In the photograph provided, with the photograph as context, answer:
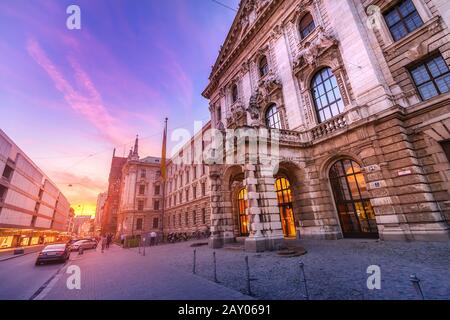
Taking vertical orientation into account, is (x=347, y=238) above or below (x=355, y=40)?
below

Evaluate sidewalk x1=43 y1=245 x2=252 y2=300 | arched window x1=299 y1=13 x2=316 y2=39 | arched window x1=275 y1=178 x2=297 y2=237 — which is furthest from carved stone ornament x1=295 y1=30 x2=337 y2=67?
sidewalk x1=43 y1=245 x2=252 y2=300

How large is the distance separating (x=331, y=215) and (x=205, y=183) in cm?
2260

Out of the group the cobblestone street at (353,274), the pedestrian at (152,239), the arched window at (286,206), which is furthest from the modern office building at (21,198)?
the cobblestone street at (353,274)

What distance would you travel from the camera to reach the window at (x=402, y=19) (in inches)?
446

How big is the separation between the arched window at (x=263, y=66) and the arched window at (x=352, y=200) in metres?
12.6

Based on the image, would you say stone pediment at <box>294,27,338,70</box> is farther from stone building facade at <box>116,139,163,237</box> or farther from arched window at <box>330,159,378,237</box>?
stone building facade at <box>116,139,163,237</box>

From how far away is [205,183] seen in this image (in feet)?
110

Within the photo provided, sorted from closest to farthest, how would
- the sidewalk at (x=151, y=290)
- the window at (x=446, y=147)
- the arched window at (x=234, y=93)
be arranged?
the sidewalk at (x=151, y=290)
the window at (x=446, y=147)
the arched window at (x=234, y=93)

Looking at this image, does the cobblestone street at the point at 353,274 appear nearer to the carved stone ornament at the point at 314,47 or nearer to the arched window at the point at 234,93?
the carved stone ornament at the point at 314,47

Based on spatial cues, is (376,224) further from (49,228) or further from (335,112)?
(49,228)

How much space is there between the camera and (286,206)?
17.1 metres
